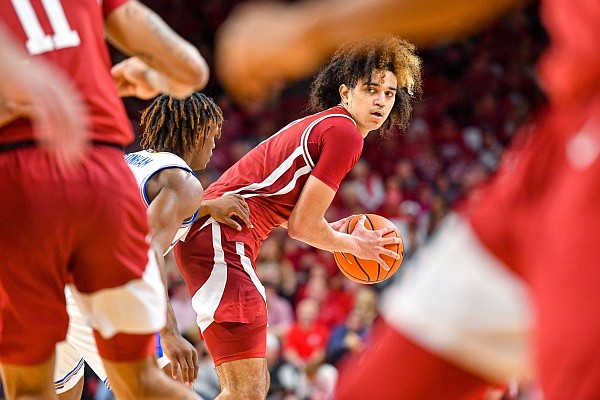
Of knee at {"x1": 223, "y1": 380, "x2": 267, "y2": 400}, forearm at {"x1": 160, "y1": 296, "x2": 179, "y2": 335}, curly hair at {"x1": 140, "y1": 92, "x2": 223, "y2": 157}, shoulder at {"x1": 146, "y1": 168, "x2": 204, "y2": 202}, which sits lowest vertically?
knee at {"x1": 223, "y1": 380, "x2": 267, "y2": 400}

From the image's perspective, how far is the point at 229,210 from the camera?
5238 millimetres

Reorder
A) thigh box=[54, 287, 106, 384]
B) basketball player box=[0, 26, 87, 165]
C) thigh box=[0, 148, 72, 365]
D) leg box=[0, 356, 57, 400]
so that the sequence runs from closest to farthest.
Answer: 1. basketball player box=[0, 26, 87, 165]
2. thigh box=[0, 148, 72, 365]
3. leg box=[0, 356, 57, 400]
4. thigh box=[54, 287, 106, 384]

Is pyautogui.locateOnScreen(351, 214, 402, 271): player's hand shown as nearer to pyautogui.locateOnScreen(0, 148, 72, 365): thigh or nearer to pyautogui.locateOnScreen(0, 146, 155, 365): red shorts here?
pyautogui.locateOnScreen(0, 146, 155, 365): red shorts

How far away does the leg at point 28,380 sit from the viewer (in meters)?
3.28

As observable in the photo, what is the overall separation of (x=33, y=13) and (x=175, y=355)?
1743 mm

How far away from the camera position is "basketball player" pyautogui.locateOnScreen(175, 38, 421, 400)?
5.09 meters

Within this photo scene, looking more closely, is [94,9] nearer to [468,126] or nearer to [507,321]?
[507,321]

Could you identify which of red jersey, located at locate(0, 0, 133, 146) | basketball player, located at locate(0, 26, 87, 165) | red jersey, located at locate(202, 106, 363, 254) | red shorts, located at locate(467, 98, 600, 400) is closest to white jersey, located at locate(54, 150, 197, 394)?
red jersey, located at locate(202, 106, 363, 254)

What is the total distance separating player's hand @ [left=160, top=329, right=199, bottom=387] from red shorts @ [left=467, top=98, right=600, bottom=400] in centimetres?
247

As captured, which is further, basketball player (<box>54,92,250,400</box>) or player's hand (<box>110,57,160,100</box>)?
basketball player (<box>54,92,250,400</box>)

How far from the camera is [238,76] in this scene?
7.27 feet

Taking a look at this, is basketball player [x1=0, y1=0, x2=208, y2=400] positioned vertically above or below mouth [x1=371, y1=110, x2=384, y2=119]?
above

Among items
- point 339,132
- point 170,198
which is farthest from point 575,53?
point 339,132

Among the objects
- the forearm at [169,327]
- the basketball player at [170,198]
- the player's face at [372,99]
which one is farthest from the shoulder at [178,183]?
the player's face at [372,99]
